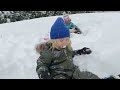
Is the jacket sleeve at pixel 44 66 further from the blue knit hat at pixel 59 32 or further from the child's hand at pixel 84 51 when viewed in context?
the child's hand at pixel 84 51

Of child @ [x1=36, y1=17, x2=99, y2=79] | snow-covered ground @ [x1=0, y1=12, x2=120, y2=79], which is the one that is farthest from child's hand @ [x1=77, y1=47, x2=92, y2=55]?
child @ [x1=36, y1=17, x2=99, y2=79]

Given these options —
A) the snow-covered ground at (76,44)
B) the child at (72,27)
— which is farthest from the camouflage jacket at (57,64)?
the child at (72,27)

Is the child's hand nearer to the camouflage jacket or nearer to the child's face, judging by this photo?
the camouflage jacket

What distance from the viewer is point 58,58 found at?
2498 millimetres

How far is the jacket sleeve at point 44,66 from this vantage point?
2.35m

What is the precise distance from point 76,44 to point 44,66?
1242 mm

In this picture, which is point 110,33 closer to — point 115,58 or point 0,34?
point 115,58

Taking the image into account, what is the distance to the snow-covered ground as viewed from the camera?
9.78ft

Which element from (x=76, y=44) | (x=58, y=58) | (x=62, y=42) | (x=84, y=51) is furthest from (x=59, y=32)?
(x=76, y=44)

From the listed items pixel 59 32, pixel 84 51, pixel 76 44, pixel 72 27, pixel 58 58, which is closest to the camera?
pixel 59 32

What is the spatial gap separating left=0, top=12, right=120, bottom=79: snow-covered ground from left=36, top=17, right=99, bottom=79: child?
367 millimetres

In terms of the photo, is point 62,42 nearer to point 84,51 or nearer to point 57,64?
point 57,64

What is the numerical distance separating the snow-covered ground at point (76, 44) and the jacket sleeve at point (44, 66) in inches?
15.4

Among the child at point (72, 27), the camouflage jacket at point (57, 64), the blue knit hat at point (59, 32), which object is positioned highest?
the blue knit hat at point (59, 32)
